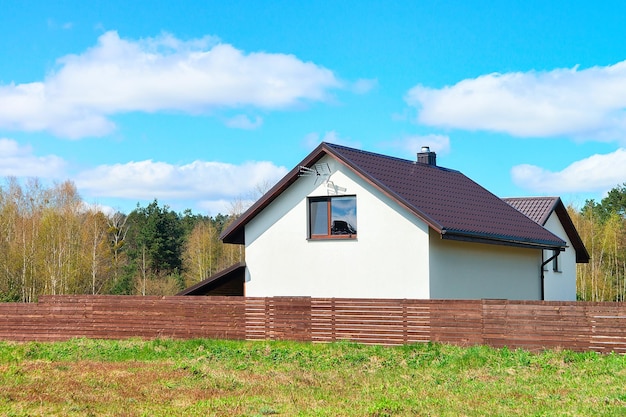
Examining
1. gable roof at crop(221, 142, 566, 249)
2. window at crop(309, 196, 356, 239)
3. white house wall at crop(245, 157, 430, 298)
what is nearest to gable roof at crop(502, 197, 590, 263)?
gable roof at crop(221, 142, 566, 249)

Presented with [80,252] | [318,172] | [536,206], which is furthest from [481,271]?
[80,252]

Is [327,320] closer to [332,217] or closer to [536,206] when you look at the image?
[332,217]

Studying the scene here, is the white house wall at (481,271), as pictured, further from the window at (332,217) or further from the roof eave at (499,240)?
the window at (332,217)

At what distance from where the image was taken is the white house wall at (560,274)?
2700 centimetres

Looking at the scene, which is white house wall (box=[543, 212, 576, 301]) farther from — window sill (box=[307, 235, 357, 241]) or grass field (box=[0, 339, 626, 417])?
grass field (box=[0, 339, 626, 417])

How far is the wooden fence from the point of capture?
16.1 meters

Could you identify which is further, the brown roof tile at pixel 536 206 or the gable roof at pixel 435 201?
the brown roof tile at pixel 536 206

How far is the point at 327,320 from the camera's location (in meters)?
18.8

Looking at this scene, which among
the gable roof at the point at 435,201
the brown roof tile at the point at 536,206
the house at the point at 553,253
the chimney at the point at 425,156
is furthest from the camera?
the brown roof tile at the point at 536,206

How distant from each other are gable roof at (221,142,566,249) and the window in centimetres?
98

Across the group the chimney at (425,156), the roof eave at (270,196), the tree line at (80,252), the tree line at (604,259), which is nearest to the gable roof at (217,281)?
the roof eave at (270,196)

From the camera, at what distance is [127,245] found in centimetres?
6681

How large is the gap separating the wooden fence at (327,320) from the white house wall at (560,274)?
10168 millimetres

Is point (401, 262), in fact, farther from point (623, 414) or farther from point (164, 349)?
point (623, 414)
